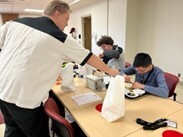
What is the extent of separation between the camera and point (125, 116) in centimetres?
121

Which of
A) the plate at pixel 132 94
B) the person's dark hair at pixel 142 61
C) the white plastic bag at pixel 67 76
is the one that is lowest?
the plate at pixel 132 94

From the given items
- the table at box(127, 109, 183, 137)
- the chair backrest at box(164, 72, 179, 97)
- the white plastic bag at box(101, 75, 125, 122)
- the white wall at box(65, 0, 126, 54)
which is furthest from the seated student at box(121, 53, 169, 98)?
the white wall at box(65, 0, 126, 54)

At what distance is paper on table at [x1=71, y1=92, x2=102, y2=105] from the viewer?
1.48m

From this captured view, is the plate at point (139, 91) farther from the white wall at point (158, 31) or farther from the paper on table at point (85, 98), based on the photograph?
the white wall at point (158, 31)

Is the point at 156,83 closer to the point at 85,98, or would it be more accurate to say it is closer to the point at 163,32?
the point at 85,98

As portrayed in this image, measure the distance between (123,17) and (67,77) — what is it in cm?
329

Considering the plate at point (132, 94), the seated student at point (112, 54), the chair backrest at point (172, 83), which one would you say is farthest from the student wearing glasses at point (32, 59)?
the seated student at point (112, 54)

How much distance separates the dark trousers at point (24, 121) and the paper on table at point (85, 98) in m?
0.32

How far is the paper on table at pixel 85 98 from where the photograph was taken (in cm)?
148

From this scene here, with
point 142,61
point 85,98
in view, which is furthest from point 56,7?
point 142,61

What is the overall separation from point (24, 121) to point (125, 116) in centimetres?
77

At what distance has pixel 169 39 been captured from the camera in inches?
151

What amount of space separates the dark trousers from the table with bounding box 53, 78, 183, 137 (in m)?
0.25

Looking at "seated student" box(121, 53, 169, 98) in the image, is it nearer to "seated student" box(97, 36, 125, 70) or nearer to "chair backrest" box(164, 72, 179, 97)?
"chair backrest" box(164, 72, 179, 97)
